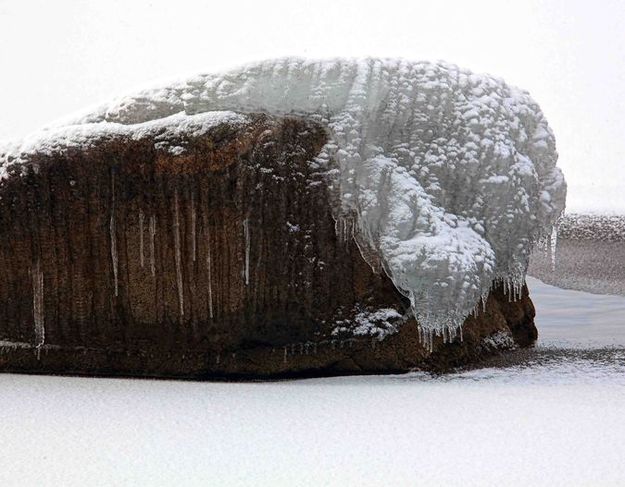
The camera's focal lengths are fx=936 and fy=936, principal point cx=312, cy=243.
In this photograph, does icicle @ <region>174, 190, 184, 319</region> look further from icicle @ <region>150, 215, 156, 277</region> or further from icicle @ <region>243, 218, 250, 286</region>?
icicle @ <region>243, 218, 250, 286</region>

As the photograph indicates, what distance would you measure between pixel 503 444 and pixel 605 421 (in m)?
0.39

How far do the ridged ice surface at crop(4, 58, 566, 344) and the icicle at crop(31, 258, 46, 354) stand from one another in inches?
22.6

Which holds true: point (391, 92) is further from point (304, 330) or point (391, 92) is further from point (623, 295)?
point (623, 295)

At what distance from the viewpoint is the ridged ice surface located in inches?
126

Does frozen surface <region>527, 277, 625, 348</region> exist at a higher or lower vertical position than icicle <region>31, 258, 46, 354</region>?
lower

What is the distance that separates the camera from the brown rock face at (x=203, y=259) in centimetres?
321

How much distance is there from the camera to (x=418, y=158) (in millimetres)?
3334

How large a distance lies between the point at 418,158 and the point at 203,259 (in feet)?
2.76

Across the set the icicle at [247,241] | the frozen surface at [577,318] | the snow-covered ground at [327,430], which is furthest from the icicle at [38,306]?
the frozen surface at [577,318]

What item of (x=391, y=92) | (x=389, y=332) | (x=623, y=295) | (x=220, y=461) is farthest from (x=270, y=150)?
(x=623, y=295)

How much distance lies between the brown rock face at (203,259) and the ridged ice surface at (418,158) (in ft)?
0.33

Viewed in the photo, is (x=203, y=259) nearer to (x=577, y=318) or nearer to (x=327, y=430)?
(x=327, y=430)

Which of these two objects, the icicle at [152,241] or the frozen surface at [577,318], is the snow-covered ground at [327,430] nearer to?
the icicle at [152,241]

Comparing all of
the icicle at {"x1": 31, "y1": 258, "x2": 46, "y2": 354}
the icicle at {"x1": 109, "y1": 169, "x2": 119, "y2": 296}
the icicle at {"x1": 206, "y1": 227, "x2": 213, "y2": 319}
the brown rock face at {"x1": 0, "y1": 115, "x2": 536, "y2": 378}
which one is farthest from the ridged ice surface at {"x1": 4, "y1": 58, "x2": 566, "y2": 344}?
A: the icicle at {"x1": 31, "y1": 258, "x2": 46, "y2": 354}
